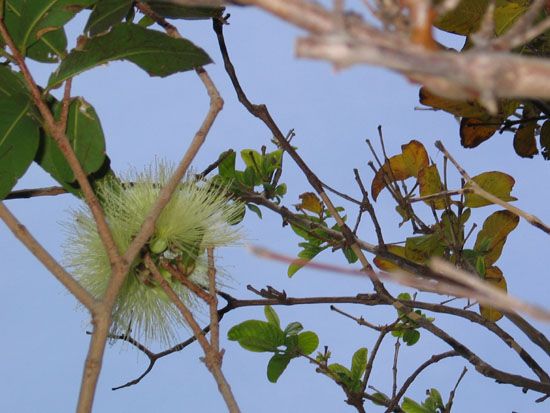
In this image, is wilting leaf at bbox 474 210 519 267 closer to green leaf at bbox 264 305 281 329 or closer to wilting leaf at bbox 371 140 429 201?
wilting leaf at bbox 371 140 429 201

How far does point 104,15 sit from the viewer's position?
3.46ft

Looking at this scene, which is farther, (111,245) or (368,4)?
(111,245)

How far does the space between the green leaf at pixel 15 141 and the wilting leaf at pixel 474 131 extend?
710 millimetres

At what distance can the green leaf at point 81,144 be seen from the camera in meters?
1.10

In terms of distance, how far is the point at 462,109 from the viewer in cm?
121

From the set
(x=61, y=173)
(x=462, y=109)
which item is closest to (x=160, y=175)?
(x=61, y=173)

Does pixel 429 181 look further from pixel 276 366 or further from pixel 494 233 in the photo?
pixel 276 366

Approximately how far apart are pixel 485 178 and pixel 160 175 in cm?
55

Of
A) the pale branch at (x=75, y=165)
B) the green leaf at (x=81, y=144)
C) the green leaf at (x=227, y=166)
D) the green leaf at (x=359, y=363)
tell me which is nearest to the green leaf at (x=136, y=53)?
the pale branch at (x=75, y=165)

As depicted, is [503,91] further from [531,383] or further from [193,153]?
[531,383]

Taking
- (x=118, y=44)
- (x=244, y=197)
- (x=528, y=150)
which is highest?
(x=528, y=150)

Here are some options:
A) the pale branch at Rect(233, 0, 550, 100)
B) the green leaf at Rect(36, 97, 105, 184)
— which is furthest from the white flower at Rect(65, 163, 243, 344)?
the pale branch at Rect(233, 0, 550, 100)

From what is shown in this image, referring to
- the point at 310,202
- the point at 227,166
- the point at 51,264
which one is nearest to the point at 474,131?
the point at 310,202

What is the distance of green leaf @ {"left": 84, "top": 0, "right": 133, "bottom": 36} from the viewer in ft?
3.43
